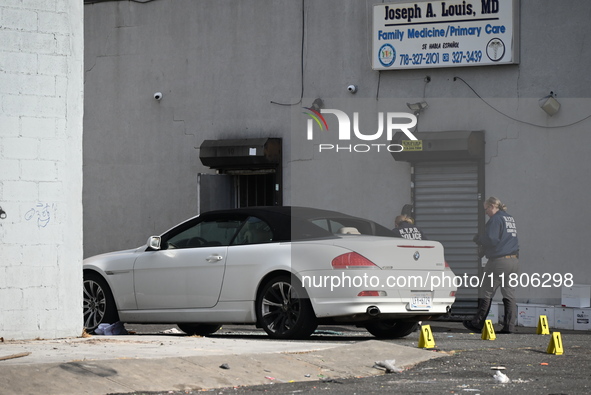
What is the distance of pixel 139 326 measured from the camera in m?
15.5

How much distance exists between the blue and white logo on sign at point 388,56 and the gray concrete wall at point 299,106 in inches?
10.2

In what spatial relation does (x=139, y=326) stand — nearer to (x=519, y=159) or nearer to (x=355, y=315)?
(x=355, y=315)

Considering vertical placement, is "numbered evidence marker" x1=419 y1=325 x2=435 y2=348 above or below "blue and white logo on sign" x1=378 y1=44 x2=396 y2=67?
below

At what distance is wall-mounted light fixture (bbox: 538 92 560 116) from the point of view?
1750 centimetres

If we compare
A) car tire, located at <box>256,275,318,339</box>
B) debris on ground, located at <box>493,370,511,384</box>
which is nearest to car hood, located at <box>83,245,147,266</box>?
car tire, located at <box>256,275,318,339</box>

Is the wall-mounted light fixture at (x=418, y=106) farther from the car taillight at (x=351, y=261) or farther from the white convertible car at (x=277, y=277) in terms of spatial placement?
the car taillight at (x=351, y=261)

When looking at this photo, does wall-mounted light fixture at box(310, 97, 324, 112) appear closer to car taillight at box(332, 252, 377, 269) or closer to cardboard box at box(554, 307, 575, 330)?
cardboard box at box(554, 307, 575, 330)

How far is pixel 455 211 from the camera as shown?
60.2 ft

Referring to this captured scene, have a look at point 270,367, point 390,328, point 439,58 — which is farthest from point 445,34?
point 270,367

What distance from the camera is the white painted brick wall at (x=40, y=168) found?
10359mm

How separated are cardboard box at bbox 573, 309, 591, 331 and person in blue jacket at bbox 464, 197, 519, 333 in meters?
1.76

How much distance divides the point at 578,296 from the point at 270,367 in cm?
886

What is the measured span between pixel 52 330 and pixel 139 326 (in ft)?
16.4
